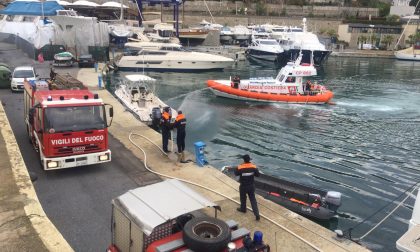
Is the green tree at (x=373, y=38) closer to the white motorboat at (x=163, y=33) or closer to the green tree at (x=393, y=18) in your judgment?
the green tree at (x=393, y=18)

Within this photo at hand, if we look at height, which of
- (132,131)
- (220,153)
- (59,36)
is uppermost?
(59,36)

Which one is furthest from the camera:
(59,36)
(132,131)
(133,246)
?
(59,36)

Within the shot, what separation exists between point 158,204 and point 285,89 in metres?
26.3

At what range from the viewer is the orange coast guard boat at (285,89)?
1220 inches

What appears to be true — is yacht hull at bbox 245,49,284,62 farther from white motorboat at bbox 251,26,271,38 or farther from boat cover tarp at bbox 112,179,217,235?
boat cover tarp at bbox 112,179,217,235

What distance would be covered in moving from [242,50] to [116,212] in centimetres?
6363

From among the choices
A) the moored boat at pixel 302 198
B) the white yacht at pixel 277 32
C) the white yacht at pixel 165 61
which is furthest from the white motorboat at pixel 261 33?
the moored boat at pixel 302 198

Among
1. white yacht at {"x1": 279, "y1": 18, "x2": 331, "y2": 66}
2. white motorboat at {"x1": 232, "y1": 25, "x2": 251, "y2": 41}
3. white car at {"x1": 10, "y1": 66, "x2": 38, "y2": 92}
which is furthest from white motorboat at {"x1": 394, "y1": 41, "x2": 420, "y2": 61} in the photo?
white car at {"x1": 10, "y1": 66, "x2": 38, "y2": 92}

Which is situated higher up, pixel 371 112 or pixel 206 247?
pixel 206 247

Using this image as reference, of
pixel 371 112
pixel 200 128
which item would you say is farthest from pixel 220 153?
pixel 371 112

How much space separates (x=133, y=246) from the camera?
655 cm

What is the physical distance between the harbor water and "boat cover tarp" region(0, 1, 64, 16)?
41.8ft

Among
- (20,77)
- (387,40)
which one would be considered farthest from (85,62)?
(387,40)

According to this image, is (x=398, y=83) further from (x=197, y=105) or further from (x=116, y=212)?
(x=116, y=212)
